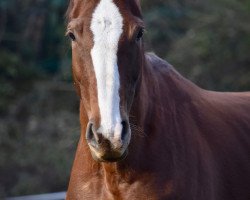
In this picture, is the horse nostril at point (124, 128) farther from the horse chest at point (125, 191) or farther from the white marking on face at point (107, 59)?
the horse chest at point (125, 191)

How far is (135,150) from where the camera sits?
5680 millimetres

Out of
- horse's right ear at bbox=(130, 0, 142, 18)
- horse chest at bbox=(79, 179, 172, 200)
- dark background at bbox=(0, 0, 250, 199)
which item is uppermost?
horse's right ear at bbox=(130, 0, 142, 18)

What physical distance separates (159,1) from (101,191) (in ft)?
34.4

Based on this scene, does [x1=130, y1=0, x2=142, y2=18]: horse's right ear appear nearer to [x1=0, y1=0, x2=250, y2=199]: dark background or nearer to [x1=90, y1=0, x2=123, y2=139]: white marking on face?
[x1=90, y1=0, x2=123, y2=139]: white marking on face

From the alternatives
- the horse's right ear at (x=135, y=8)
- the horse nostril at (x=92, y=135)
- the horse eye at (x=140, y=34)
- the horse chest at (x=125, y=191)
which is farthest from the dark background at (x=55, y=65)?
the horse nostril at (x=92, y=135)

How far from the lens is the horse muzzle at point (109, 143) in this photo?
5.01 meters

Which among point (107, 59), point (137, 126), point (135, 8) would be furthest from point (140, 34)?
point (137, 126)

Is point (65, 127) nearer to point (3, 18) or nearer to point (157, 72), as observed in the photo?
point (3, 18)

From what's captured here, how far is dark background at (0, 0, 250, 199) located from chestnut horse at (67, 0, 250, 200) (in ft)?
27.0

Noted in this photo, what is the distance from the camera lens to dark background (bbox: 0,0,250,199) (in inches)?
598

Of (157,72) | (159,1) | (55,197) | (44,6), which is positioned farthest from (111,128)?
(44,6)

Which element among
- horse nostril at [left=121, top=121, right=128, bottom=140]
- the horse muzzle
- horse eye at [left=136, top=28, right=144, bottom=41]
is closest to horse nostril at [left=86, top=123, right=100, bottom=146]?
the horse muzzle

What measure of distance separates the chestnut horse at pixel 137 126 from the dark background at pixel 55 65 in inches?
324

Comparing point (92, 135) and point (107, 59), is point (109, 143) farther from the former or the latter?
point (107, 59)
